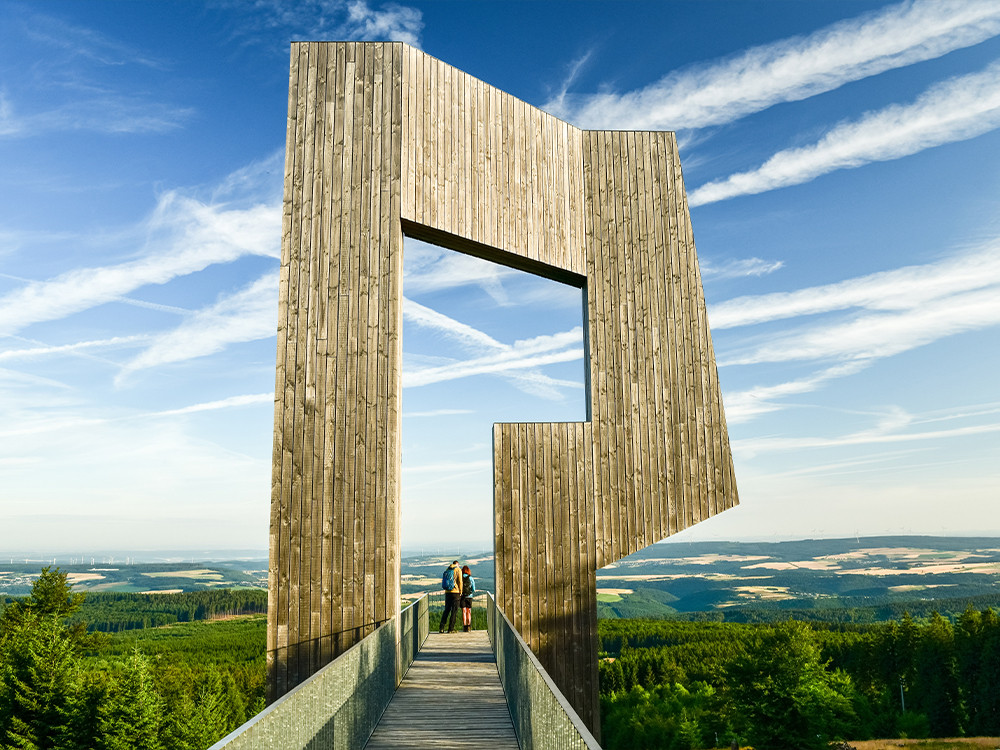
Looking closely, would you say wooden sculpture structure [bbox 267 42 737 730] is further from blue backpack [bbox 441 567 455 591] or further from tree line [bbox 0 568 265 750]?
tree line [bbox 0 568 265 750]

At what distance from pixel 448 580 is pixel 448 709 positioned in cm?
517

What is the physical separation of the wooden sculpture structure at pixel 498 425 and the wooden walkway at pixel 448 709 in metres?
1.01

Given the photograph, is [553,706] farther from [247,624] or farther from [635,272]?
[247,624]

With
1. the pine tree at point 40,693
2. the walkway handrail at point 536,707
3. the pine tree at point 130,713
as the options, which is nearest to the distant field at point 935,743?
the pine tree at point 130,713

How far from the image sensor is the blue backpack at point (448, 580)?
12.4 m

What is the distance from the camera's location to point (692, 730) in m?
76.8

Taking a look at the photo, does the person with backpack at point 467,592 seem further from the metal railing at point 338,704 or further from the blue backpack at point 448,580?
the metal railing at point 338,704

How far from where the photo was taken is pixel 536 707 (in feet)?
15.5

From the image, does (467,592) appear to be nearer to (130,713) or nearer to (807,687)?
(130,713)

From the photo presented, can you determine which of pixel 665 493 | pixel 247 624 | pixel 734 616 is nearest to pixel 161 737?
pixel 665 493

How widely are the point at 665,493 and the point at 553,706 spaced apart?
739 cm

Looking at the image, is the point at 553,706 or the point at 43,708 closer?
the point at 553,706

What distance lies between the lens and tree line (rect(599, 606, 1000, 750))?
184 ft

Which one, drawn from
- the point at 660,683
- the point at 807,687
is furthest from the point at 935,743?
the point at 660,683
